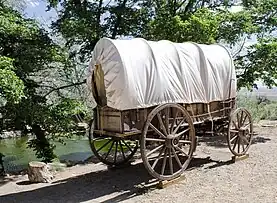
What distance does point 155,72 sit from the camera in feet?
21.5

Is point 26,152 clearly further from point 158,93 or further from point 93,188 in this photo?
point 158,93

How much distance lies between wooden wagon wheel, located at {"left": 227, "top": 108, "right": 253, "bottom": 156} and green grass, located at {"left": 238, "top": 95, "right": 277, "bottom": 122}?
22.6 feet

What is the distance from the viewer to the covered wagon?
248 inches

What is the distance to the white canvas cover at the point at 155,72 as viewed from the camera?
20.4 ft

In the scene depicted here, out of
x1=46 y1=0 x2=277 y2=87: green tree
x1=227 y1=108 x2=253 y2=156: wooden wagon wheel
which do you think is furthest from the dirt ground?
x1=46 y1=0 x2=277 y2=87: green tree

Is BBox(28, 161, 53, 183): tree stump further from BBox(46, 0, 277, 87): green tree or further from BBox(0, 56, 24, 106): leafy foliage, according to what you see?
BBox(46, 0, 277, 87): green tree

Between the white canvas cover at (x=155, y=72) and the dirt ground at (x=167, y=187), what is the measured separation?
1428 mm

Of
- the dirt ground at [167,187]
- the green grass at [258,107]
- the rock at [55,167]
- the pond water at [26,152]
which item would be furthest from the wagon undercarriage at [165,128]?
the green grass at [258,107]

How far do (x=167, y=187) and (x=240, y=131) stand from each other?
2609 millimetres

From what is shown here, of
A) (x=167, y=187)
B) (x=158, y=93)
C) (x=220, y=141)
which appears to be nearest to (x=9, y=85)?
(x=158, y=93)

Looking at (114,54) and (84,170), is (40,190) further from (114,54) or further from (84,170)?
(114,54)

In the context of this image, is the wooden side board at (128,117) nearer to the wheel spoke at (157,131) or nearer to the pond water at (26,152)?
the wheel spoke at (157,131)

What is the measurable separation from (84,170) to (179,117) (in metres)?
2.74

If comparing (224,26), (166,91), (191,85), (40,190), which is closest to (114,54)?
(166,91)
